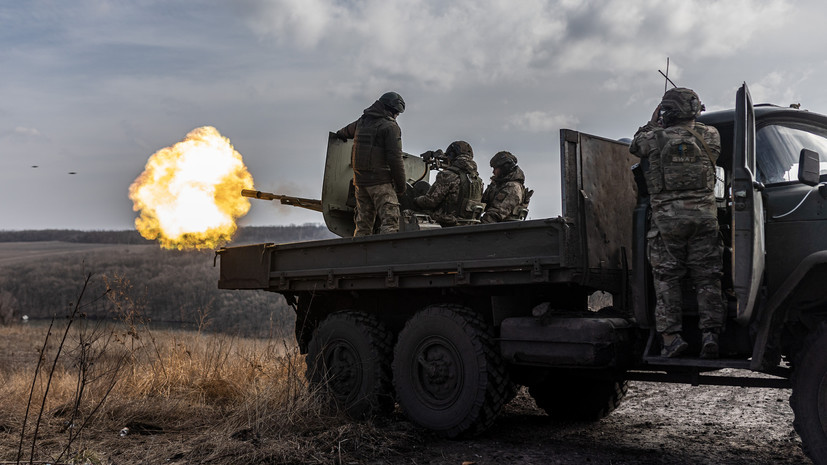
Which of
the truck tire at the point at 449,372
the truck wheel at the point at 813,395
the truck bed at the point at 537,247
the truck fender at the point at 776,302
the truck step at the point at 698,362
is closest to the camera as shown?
the truck wheel at the point at 813,395

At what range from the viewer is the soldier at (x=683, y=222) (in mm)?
4910

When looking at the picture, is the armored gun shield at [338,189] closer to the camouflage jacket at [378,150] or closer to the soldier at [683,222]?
the camouflage jacket at [378,150]

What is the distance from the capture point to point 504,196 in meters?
8.97

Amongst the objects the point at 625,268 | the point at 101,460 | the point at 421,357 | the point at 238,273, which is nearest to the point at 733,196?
the point at 625,268

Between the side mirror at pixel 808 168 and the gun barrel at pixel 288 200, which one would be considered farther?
the gun barrel at pixel 288 200

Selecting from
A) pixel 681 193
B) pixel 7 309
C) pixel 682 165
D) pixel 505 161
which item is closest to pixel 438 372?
pixel 681 193

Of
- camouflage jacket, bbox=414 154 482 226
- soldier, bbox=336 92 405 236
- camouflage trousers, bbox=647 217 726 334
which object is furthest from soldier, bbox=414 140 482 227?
camouflage trousers, bbox=647 217 726 334

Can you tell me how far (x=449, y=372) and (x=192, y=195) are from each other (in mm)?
5821

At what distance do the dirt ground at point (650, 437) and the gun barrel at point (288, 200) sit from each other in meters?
3.62

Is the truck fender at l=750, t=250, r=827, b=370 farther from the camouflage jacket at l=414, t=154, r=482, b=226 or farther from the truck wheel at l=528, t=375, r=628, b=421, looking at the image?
the camouflage jacket at l=414, t=154, r=482, b=226

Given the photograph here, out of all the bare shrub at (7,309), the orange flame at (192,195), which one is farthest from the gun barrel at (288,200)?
the bare shrub at (7,309)

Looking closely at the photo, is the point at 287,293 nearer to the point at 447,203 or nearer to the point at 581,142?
the point at 447,203

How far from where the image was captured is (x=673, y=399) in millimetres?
8188

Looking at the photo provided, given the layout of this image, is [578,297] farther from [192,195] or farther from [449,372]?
[192,195]
